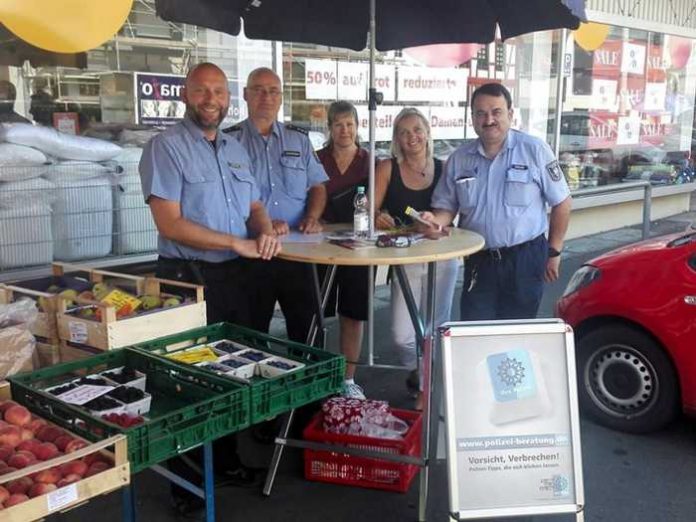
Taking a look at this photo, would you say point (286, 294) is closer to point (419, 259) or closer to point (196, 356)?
point (419, 259)

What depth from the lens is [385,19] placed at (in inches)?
180

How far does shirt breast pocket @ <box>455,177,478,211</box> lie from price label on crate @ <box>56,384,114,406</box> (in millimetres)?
2190

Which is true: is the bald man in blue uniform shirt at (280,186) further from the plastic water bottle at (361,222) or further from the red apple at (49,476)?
the red apple at (49,476)

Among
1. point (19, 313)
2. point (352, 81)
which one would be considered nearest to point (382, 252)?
point (19, 313)

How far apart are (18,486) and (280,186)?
249 centimetres

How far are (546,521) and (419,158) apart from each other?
79.5 inches

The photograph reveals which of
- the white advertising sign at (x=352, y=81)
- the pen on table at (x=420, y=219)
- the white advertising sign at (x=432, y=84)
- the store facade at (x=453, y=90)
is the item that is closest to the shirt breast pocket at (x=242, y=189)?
the pen on table at (x=420, y=219)

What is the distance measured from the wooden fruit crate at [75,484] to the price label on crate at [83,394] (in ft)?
1.21

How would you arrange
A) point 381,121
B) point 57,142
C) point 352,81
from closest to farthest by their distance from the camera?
point 57,142
point 352,81
point 381,121

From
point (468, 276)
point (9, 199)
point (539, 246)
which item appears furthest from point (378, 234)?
point (9, 199)

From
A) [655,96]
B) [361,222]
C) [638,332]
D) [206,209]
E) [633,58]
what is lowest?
[638,332]

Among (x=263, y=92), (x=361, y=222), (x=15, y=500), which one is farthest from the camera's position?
(x=263, y=92)

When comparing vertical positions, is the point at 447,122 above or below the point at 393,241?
above

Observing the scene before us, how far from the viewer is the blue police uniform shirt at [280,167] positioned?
4113mm
